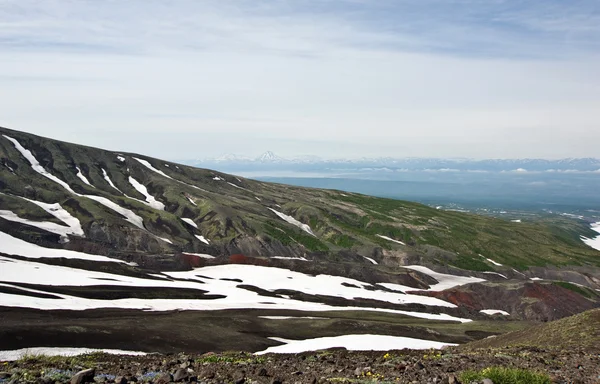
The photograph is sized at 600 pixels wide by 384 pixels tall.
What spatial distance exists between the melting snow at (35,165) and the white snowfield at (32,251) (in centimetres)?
5072

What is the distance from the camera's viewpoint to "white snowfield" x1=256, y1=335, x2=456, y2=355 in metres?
49.5

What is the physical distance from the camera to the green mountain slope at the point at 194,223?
12912cm

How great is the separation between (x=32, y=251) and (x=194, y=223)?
62846mm

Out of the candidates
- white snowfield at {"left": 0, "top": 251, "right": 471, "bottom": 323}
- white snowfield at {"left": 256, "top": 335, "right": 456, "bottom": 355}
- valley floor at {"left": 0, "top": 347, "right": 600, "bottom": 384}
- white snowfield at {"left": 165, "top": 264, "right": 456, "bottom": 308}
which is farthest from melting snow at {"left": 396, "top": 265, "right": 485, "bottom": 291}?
valley floor at {"left": 0, "top": 347, "right": 600, "bottom": 384}

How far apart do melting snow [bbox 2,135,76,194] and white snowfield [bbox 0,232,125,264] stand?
A: 50.7 m

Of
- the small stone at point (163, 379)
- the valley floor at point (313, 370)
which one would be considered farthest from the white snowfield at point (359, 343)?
the small stone at point (163, 379)

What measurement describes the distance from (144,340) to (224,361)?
2435 centimetres

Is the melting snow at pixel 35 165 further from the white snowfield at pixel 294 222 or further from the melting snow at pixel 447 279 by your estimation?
the melting snow at pixel 447 279

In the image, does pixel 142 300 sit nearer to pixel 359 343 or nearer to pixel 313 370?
pixel 359 343

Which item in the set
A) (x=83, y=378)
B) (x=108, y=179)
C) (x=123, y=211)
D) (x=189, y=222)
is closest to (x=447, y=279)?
(x=189, y=222)

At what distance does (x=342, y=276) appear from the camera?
119 meters

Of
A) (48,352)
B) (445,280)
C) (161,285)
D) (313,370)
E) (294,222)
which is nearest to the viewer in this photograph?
(313,370)

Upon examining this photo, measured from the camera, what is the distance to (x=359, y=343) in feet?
173

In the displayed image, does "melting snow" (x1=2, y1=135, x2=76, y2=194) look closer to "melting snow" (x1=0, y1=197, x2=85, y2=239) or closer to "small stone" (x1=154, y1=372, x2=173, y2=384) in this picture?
"melting snow" (x1=0, y1=197, x2=85, y2=239)
